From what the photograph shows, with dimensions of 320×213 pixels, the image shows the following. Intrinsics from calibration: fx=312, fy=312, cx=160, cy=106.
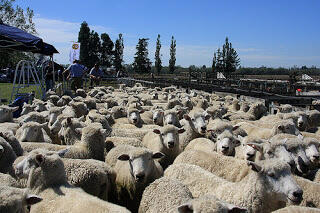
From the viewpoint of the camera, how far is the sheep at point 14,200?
2564 millimetres

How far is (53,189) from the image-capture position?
3256mm

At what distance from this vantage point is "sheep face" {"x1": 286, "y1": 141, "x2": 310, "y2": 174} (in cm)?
438

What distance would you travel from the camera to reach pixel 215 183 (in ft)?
12.2

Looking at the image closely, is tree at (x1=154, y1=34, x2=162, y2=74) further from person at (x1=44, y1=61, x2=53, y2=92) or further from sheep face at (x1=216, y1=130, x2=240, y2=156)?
sheep face at (x1=216, y1=130, x2=240, y2=156)

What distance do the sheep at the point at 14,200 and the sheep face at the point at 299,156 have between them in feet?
11.3

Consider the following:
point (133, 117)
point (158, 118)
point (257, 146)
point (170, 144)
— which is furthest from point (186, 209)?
point (158, 118)

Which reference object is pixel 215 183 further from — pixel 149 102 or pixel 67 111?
pixel 149 102

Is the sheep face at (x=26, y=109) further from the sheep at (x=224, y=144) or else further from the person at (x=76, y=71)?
the person at (x=76, y=71)

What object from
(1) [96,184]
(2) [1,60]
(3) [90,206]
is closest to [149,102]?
(1) [96,184]

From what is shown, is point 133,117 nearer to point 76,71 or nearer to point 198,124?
point 198,124

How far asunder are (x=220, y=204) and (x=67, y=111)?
5919 mm

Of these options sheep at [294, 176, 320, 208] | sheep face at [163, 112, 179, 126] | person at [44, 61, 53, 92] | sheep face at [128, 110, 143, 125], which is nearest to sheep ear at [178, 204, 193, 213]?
sheep at [294, 176, 320, 208]

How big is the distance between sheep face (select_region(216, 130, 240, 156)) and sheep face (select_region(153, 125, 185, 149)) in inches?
30.2

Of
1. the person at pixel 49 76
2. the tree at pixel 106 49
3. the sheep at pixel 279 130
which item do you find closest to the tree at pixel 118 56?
the tree at pixel 106 49
